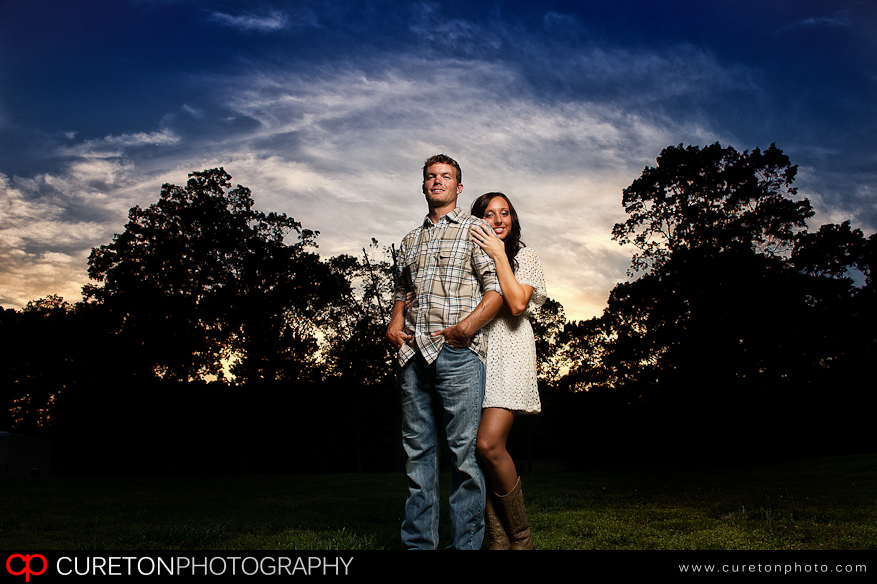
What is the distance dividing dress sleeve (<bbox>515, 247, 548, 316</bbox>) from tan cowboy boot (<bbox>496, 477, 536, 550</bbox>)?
108 cm

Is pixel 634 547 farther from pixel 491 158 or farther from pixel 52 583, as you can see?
pixel 491 158

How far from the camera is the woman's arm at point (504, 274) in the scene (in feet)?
9.98

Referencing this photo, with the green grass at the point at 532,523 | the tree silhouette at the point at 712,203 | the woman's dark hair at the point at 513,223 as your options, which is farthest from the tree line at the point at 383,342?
the woman's dark hair at the point at 513,223

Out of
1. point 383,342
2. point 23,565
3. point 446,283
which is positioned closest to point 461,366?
point 446,283

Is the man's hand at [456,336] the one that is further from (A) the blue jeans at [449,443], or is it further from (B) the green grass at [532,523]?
(B) the green grass at [532,523]

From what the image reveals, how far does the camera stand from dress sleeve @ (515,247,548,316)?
133 inches

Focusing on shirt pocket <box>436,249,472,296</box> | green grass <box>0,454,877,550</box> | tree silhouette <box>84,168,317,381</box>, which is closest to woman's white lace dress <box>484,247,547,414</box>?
shirt pocket <box>436,249,472,296</box>

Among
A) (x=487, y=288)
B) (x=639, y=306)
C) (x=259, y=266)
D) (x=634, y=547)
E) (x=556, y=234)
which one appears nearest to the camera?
(x=487, y=288)

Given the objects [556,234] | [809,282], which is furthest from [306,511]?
[809,282]

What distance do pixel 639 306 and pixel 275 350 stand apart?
16081 millimetres

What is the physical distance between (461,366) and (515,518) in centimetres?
99

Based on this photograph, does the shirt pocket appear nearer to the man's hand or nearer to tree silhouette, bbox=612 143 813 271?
the man's hand

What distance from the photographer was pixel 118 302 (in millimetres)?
22672

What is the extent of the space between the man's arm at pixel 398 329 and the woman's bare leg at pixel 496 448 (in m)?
0.61
